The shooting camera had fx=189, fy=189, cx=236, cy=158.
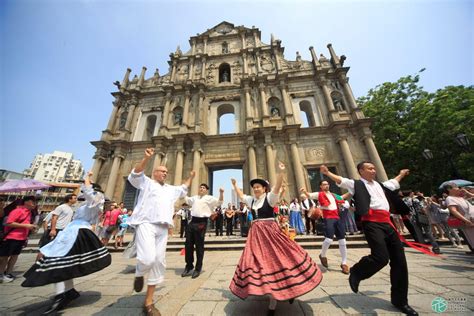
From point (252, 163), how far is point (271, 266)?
10.1 metres

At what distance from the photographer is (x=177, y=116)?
1567 centimetres

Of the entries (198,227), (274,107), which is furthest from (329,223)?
(274,107)

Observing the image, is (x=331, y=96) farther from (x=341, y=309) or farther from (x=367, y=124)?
(x=341, y=309)

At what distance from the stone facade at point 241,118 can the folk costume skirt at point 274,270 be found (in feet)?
30.7

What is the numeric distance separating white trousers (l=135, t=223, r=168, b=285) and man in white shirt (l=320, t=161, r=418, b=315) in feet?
7.76

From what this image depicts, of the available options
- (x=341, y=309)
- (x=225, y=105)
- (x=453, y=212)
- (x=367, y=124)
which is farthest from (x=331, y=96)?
(x=341, y=309)

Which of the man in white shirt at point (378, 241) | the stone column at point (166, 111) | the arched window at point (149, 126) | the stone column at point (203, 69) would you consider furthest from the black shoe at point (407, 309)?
the stone column at point (203, 69)

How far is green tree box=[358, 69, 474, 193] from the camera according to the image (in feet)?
40.5

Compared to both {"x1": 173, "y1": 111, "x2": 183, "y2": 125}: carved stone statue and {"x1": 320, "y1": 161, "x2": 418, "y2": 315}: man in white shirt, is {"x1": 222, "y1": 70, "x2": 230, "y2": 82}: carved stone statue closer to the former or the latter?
{"x1": 173, "y1": 111, "x2": 183, "y2": 125}: carved stone statue

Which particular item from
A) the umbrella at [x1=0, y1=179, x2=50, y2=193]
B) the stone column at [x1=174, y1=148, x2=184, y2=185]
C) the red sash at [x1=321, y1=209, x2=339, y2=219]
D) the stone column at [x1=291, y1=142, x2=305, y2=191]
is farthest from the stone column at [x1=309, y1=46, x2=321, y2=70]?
the umbrella at [x1=0, y1=179, x2=50, y2=193]

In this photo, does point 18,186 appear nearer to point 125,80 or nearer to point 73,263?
point 73,263

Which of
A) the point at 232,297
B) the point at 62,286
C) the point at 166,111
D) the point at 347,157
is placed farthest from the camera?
the point at 166,111

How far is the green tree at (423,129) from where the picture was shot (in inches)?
487

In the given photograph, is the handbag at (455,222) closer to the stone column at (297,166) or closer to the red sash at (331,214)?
the red sash at (331,214)
